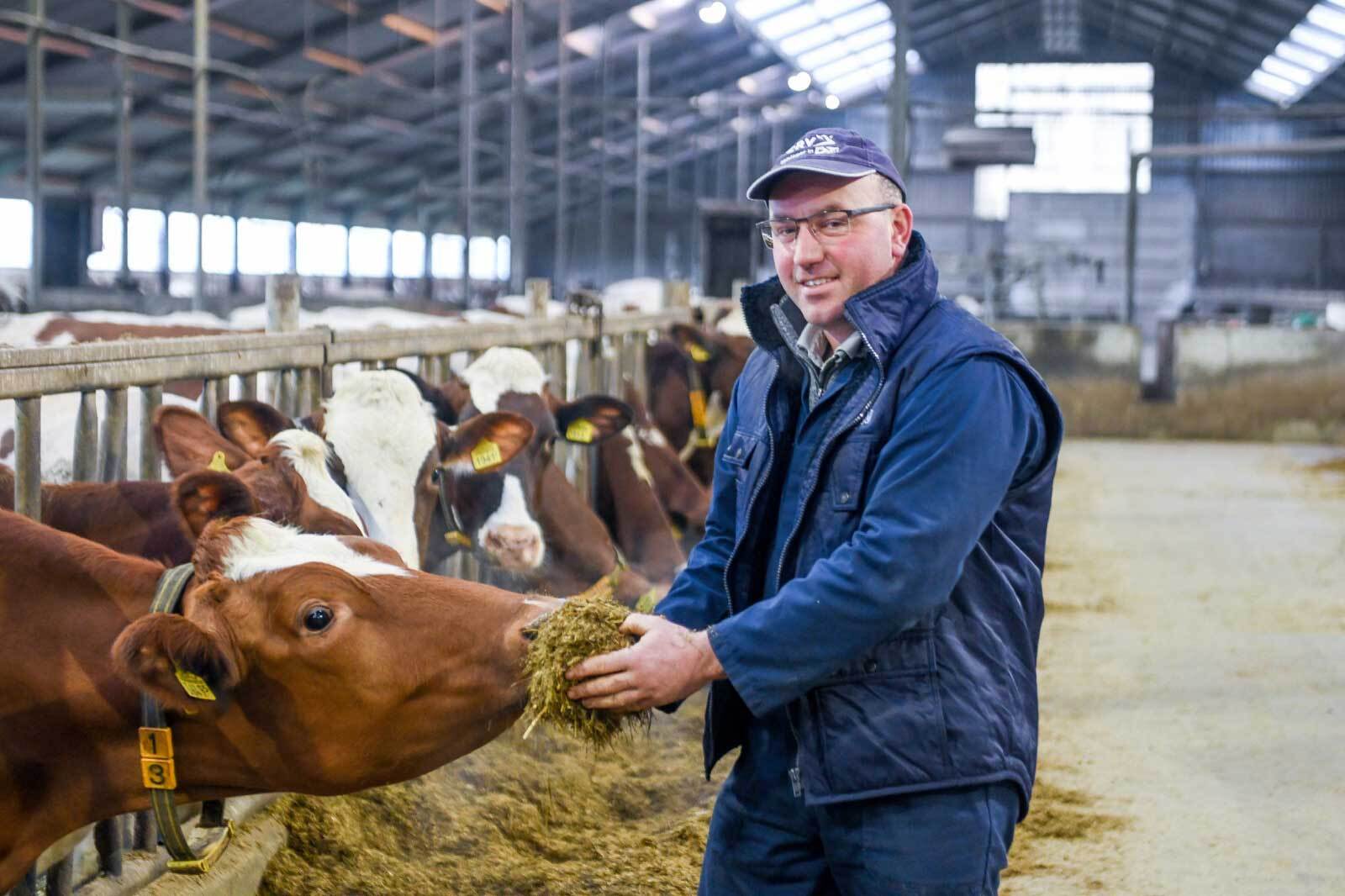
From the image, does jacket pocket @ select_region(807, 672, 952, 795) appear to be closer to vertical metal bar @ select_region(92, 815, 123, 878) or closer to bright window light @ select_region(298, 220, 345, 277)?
vertical metal bar @ select_region(92, 815, 123, 878)

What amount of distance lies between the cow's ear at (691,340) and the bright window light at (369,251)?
22.8 m

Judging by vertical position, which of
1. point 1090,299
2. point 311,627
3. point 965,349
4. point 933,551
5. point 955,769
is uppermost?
point 1090,299

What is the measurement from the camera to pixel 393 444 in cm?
430

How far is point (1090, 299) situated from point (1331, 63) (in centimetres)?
690

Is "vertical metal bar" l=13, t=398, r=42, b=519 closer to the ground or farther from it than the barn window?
closer to the ground

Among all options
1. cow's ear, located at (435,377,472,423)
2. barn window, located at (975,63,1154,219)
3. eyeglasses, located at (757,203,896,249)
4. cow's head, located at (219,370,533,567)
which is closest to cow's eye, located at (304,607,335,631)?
eyeglasses, located at (757,203,896,249)

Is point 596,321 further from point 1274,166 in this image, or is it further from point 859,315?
point 1274,166

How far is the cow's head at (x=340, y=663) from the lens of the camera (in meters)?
2.45

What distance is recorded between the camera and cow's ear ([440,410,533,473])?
15.2ft

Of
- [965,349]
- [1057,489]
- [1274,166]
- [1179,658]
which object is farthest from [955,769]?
[1274,166]

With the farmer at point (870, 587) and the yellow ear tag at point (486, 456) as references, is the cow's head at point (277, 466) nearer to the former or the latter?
the yellow ear tag at point (486, 456)

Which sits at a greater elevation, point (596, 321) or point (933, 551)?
point (596, 321)

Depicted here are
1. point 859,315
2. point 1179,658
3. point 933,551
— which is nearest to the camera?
point 933,551

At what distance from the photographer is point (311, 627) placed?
246 cm
